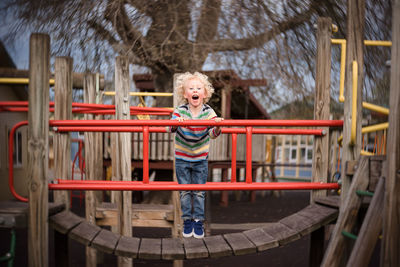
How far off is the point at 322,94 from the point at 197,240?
4.66 ft

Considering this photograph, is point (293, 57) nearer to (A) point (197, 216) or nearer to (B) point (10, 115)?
(A) point (197, 216)

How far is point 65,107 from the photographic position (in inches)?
111

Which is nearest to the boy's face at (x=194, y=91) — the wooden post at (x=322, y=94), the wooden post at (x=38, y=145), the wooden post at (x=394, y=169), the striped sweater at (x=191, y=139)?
the striped sweater at (x=191, y=139)

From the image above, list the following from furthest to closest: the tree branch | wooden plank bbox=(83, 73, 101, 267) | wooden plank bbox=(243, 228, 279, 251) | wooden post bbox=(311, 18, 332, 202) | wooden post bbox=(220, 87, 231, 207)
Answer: wooden post bbox=(220, 87, 231, 207)
the tree branch
wooden plank bbox=(83, 73, 101, 267)
wooden post bbox=(311, 18, 332, 202)
wooden plank bbox=(243, 228, 279, 251)

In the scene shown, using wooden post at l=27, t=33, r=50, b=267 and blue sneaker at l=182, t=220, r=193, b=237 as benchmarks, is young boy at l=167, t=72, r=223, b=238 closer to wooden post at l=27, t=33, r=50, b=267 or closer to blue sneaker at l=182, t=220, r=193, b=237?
blue sneaker at l=182, t=220, r=193, b=237

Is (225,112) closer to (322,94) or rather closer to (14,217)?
(322,94)

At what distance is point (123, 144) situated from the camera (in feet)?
11.3

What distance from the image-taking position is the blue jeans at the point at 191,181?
8.94 ft

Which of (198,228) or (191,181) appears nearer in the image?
(198,228)

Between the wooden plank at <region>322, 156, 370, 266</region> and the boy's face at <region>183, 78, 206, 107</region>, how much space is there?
4.09ft

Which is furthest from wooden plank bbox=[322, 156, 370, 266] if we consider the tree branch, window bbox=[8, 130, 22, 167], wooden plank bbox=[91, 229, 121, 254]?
window bbox=[8, 130, 22, 167]

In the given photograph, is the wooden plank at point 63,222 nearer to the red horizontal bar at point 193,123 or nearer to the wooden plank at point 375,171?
the red horizontal bar at point 193,123

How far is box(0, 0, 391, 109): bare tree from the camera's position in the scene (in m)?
7.18

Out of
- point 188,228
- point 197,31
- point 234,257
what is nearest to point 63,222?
point 188,228
